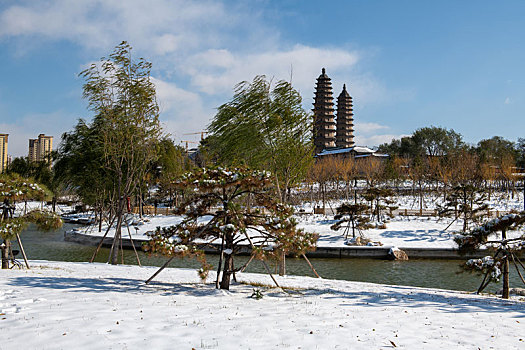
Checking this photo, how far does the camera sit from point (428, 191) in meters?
44.8

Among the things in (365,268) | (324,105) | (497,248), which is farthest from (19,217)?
(324,105)

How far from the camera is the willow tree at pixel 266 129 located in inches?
536

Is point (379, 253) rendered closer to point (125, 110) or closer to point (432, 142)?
point (125, 110)

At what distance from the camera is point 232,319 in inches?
231

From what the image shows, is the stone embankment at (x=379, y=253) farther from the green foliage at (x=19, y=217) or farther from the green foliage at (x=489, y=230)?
the green foliage at (x=19, y=217)

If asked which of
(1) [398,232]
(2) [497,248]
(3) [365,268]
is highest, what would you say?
(2) [497,248]

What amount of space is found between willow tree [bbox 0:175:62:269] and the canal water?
5.51 meters

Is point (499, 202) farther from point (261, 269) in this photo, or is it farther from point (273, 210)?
point (273, 210)

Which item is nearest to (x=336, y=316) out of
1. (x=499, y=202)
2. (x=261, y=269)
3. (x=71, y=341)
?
(x=71, y=341)

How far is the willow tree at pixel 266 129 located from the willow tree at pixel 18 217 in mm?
5835

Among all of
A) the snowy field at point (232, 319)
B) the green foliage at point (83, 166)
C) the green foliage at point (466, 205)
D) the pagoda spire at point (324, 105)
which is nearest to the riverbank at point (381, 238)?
the green foliage at point (466, 205)

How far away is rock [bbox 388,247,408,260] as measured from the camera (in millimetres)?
19969

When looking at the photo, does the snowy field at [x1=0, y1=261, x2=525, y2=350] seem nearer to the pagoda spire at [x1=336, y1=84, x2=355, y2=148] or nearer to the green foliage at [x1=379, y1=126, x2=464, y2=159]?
the green foliage at [x1=379, y1=126, x2=464, y2=159]

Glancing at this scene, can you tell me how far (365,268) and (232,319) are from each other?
44.4 feet
